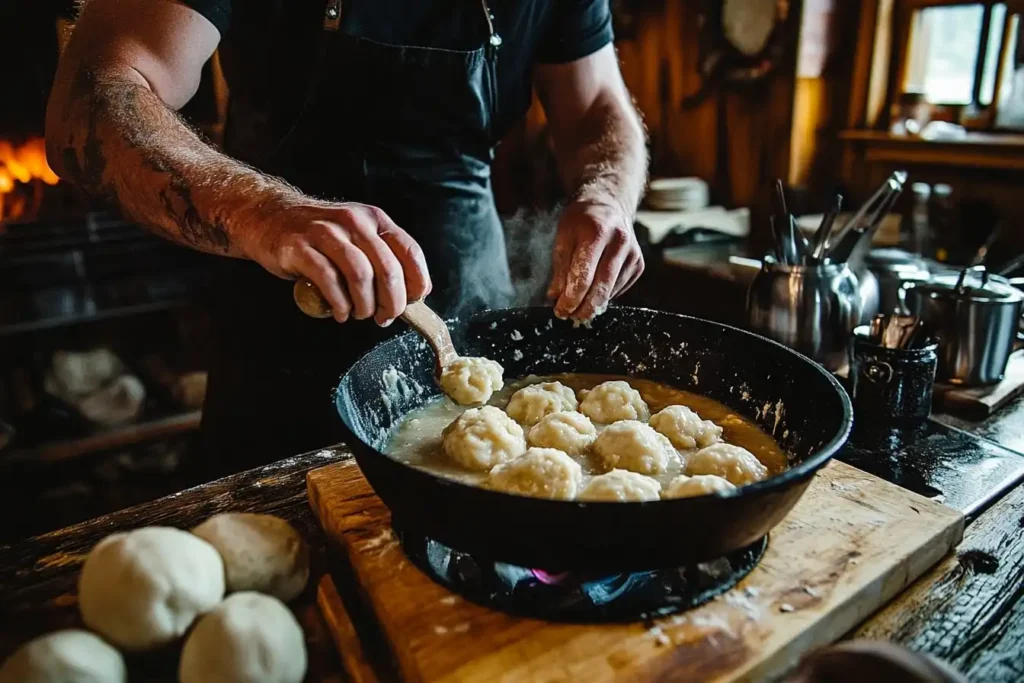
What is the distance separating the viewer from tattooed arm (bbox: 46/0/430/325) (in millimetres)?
1131

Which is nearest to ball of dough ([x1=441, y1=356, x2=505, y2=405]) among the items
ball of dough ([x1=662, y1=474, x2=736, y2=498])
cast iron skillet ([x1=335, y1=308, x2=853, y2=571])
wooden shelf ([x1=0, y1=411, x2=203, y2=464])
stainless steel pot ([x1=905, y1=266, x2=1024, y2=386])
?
cast iron skillet ([x1=335, y1=308, x2=853, y2=571])

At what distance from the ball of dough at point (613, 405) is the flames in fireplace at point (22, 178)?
8.62 ft

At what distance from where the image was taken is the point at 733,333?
5.61ft

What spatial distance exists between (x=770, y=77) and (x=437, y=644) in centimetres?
407

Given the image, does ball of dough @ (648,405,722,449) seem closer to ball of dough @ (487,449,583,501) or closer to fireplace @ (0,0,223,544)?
ball of dough @ (487,449,583,501)

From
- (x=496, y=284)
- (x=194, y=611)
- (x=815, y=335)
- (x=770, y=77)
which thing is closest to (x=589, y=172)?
(x=496, y=284)

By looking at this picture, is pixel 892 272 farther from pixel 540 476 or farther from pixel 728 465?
pixel 540 476

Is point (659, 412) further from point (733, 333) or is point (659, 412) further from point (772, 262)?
point (772, 262)

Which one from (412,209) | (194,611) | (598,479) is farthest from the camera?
(412,209)

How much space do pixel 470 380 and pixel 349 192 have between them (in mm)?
657

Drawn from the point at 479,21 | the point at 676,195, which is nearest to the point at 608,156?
the point at 479,21

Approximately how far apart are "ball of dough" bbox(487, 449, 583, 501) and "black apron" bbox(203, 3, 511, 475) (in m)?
0.81

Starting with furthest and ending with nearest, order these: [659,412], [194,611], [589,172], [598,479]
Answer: [589,172]
[659,412]
[598,479]
[194,611]

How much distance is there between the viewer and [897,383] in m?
1.76
